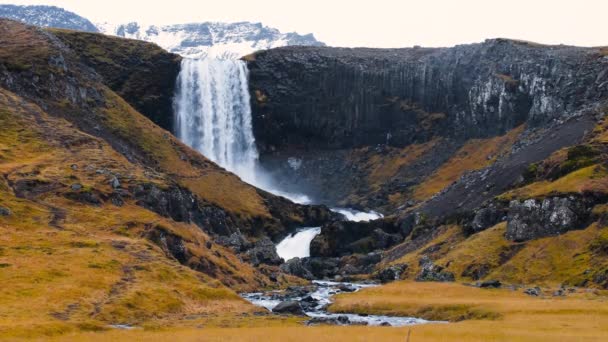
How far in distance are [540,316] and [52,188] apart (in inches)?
3302

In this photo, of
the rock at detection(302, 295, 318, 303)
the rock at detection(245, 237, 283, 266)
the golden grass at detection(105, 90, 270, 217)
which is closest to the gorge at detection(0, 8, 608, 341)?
the rock at detection(302, 295, 318, 303)

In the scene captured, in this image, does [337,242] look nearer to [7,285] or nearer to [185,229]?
[185,229]

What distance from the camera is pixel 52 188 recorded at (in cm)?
12231

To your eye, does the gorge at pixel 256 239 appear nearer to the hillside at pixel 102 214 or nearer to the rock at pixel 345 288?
the hillside at pixel 102 214

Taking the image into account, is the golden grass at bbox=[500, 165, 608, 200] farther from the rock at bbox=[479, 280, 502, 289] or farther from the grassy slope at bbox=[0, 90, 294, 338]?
the grassy slope at bbox=[0, 90, 294, 338]

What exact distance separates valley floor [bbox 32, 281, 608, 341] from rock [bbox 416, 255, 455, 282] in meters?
19.4

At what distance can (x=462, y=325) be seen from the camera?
6669cm

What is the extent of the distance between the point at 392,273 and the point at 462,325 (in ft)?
207

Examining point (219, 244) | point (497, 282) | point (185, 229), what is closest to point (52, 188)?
point (185, 229)

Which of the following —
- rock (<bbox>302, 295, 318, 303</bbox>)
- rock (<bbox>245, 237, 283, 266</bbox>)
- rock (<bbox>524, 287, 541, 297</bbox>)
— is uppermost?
rock (<bbox>524, 287, 541, 297</bbox>)

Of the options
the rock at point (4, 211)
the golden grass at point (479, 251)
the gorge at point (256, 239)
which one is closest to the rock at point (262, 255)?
the gorge at point (256, 239)

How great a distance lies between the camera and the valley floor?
5722cm

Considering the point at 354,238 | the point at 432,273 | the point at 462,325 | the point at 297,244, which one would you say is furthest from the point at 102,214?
the point at 462,325

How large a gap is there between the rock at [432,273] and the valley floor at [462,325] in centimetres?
1940
